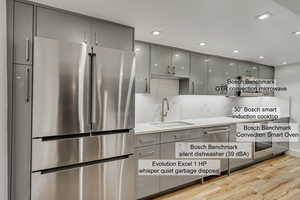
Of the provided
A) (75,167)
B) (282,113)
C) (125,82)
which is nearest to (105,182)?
(75,167)

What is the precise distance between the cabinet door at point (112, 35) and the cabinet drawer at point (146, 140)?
1.09m

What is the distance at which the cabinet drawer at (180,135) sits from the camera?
249 cm

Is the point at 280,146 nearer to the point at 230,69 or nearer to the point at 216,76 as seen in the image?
the point at 230,69

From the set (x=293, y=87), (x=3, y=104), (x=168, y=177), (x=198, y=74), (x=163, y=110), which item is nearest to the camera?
(x=3, y=104)

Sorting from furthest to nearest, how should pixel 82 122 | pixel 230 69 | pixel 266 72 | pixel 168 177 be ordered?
1. pixel 266 72
2. pixel 230 69
3. pixel 168 177
4. pixel 82 122

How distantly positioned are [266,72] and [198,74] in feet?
7.86

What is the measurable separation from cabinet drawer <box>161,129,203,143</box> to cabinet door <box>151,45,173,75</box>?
3.12ft

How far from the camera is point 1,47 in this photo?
5.10ft

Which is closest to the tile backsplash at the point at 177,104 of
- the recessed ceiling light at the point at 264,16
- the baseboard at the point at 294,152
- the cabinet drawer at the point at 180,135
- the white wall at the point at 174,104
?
the white wall at the point at 174,104

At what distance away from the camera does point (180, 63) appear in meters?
3.11

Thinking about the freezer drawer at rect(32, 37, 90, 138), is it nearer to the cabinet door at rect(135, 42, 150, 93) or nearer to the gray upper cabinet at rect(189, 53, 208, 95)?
the cabinet door at rect(135, 42, 150, 93)

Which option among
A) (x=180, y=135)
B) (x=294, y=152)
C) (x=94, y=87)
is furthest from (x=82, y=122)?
(x=294, y=152)

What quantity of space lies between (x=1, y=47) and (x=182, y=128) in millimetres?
2192

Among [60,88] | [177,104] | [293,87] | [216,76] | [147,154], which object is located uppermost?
[216,76]
